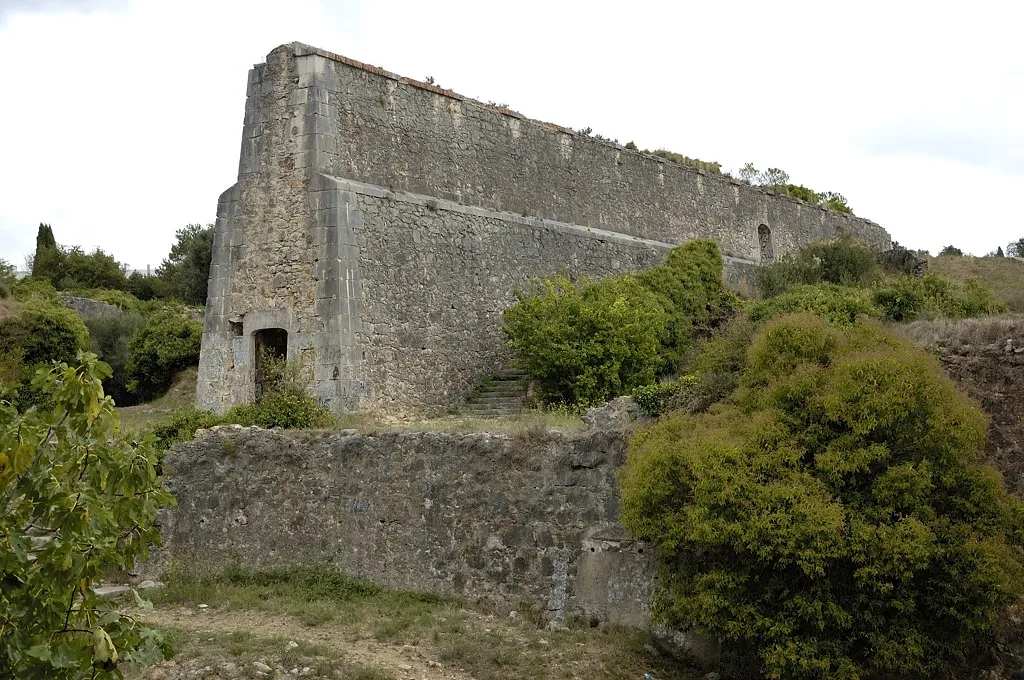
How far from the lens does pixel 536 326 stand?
16094 mm

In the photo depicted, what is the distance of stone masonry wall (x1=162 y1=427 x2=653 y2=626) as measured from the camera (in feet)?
31.9

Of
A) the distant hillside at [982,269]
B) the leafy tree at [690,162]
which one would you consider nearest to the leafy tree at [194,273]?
the leafy tree at [690,162]

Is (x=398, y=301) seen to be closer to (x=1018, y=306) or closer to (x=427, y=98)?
(x=427, y=98)

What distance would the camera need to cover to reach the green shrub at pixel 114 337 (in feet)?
89.5

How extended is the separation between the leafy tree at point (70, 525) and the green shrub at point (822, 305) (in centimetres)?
949

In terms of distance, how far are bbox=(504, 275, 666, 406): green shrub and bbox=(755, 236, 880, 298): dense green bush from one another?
3753 mm

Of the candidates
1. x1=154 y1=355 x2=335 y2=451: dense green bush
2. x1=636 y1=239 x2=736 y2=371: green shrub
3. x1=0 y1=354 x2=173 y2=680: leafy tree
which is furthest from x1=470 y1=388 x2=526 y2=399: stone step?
x1=0 y1=354 x2=173 y2=680: leafy tree

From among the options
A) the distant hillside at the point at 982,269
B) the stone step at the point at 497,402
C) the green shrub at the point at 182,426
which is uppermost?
the distant hillside at the point at 982,269

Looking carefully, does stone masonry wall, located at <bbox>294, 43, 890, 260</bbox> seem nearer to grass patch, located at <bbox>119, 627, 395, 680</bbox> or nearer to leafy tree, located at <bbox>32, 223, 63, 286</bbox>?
grass patch, located at <bbox>119, 627, 395, 680</bbox>

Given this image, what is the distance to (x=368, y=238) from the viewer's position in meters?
15.7

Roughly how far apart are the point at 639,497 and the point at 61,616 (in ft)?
16.7

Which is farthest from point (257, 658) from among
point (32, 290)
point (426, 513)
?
point (32, 290)

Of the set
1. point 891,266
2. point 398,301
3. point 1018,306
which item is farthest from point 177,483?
point 891,266

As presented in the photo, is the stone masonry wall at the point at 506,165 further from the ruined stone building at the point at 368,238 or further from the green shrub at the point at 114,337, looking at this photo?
the green shrub at the point at 114,337
